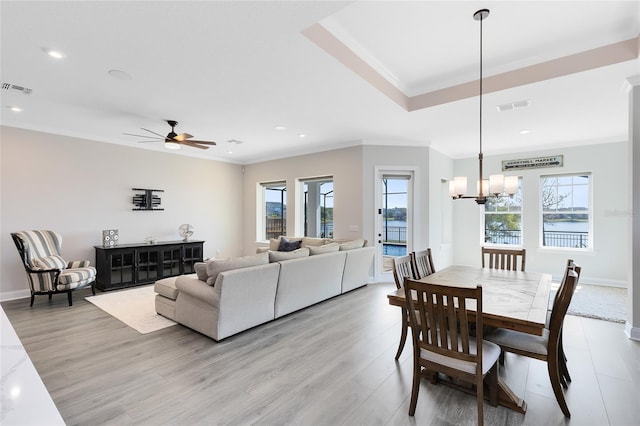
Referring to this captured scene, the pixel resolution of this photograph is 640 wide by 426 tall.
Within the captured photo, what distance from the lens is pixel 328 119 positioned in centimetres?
448

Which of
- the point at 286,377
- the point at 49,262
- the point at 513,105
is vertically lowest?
the point at 286,377

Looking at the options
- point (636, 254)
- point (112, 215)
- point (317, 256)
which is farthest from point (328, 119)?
point (112, 215)

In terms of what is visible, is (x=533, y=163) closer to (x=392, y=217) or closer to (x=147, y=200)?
(x=392, y=217)

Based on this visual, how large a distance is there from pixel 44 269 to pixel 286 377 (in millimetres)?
3931

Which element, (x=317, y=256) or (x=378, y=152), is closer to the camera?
(x=317, y=256)

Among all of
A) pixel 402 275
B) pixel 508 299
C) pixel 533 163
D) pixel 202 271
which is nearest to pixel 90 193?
pixel 202 271

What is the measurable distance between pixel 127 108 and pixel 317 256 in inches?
127

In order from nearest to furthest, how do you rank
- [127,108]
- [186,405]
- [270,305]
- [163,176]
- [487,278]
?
1. [186,405]
2. [487,278]
3. [270,305]
4. [127,108]
5. [163,176]

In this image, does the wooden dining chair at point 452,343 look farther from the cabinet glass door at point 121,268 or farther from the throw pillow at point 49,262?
the cabinet glass door at point 121,268

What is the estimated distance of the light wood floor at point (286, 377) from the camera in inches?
80.0

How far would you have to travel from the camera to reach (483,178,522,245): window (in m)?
6.42

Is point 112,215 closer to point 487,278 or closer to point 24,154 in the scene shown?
point 24,154

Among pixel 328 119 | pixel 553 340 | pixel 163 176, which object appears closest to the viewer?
pixel 553 340

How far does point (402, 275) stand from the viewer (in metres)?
2.90
